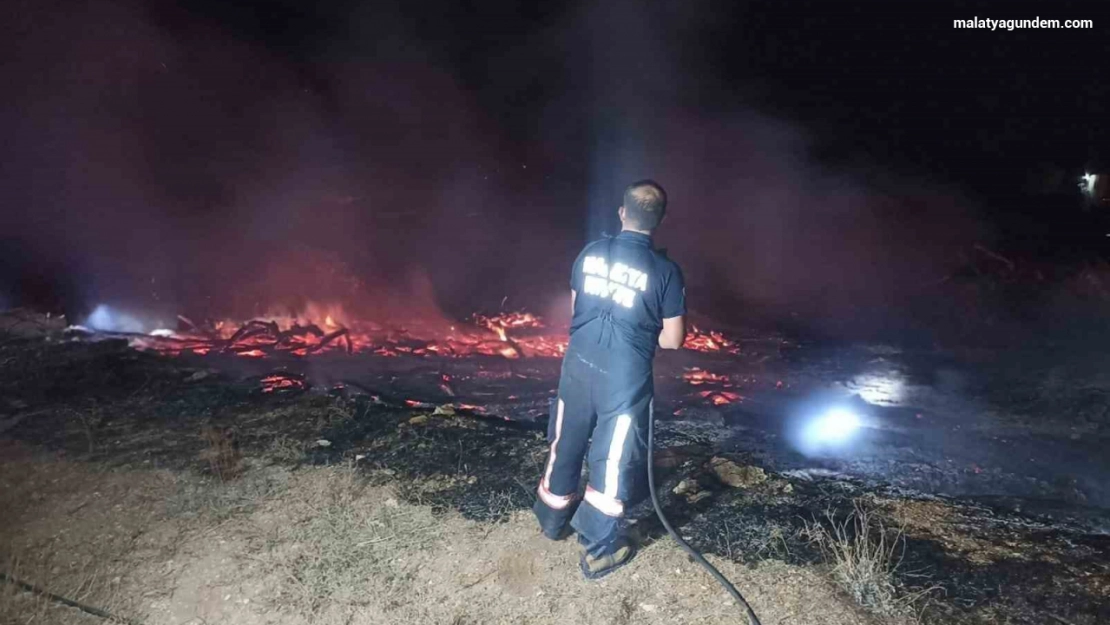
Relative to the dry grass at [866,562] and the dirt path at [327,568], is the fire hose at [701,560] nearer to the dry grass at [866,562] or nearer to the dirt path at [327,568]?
the dirt path at [327,568]

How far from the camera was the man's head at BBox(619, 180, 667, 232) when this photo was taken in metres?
3.35

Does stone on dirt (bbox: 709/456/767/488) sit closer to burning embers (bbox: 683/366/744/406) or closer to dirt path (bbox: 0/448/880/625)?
dirt path (bbox: 0/448/880/625)

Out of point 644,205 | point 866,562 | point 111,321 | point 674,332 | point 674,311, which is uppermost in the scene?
point 644,205

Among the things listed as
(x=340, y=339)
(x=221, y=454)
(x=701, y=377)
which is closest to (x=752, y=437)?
(x=701, y=377)

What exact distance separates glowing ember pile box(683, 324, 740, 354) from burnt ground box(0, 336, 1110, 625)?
0.32 meters

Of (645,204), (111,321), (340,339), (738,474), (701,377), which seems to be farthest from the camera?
(111,321)

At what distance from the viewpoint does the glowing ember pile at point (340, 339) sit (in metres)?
8.74

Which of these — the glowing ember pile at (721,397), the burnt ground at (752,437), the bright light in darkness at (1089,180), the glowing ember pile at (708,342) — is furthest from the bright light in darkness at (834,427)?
the bright light in darkness at (1089,180)

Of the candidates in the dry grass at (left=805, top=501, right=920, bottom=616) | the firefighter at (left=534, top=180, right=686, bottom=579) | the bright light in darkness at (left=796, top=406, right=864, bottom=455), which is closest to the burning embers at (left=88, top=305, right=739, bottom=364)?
the bright light in darkness at (left=796, top=406, right=864, bottom=455)

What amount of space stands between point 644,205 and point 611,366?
0.90 meters

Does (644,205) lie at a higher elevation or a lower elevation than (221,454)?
higher

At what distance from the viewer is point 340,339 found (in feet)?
30.3

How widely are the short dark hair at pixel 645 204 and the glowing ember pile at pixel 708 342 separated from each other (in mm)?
5965

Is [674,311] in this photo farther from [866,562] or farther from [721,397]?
[721,397]
